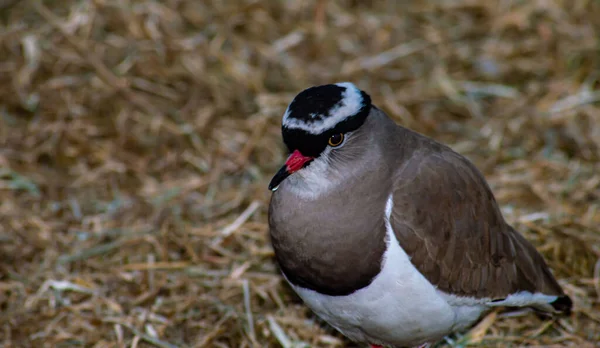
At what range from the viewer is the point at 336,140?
12.4ft

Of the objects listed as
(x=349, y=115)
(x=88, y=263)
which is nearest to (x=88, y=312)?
(x=88, y=263)

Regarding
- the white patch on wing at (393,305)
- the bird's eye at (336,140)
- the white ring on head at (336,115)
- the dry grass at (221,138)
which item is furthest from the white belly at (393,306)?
the dry grass at (221,138)

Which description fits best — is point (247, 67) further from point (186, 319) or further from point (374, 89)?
point (186, 319)

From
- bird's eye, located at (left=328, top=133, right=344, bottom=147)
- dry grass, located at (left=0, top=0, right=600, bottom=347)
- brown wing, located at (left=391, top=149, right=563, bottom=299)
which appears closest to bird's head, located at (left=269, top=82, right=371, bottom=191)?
bird's eye, located at (left=328, top=133, right=344, bottom=147)

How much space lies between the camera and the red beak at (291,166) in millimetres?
3662

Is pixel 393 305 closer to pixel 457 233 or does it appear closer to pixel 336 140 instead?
pixel 457 233

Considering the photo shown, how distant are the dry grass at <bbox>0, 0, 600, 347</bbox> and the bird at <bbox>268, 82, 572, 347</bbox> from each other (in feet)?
2.31

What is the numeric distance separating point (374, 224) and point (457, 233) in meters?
0.49

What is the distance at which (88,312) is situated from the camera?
4.71 meters

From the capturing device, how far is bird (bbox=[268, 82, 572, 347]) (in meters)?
3.70

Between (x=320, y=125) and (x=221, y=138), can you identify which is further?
(x=221, y=138)

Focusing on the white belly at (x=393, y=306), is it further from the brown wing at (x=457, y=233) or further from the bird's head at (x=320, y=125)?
the bird's head at (x=320, y=125)

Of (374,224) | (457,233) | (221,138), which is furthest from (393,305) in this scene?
(221,138)

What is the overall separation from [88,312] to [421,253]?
6.84 feet
